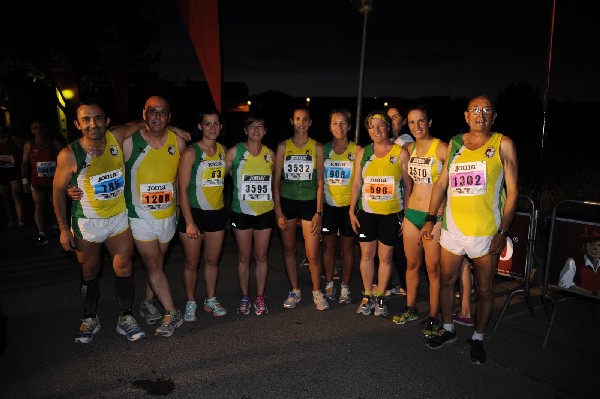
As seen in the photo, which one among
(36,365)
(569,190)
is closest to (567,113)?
(569,190)

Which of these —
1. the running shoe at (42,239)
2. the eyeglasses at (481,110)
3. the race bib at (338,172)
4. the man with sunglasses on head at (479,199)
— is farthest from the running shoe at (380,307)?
the running shoe at (42,239)

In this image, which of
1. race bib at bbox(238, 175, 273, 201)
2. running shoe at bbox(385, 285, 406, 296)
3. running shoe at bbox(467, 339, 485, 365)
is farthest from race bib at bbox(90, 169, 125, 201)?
running shoe at bbox(467, 339, 485, 365)

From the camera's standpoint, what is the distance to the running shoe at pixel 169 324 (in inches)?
167

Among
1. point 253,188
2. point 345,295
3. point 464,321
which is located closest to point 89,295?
point 253,188

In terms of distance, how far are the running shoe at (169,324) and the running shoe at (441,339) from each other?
2.44m

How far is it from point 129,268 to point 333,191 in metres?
2.29

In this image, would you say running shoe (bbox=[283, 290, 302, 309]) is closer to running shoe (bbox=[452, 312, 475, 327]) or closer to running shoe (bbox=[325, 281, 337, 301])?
running shoe (bbox=[325, 281, 337, 301])

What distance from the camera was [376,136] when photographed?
4555 millimetres

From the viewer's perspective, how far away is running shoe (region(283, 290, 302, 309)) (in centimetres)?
496

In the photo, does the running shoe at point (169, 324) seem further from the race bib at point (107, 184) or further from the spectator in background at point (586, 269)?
the spectator in background at point (586, 269)

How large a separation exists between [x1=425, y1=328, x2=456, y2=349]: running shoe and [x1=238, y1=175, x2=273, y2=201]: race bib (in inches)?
84.6

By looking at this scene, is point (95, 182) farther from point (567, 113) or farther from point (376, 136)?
point (567, 113)

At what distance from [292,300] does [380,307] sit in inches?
38.8

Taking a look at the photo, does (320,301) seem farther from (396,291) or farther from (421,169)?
(421,169)
